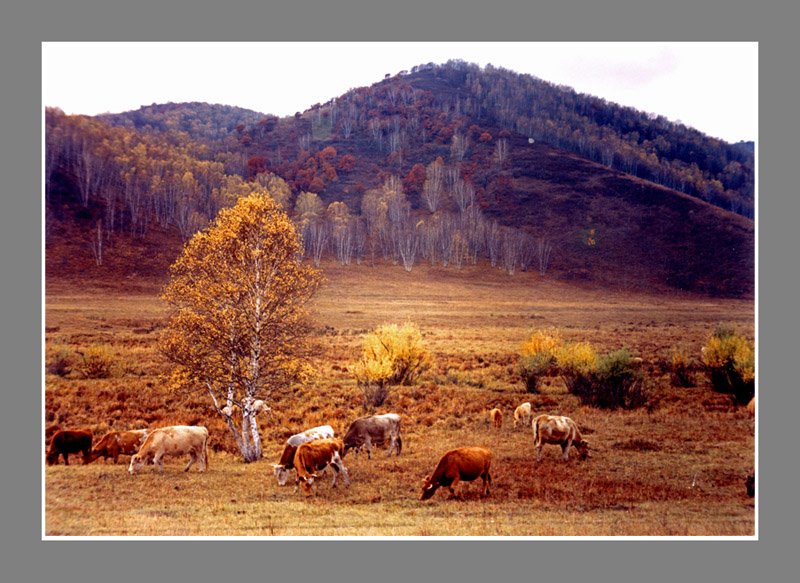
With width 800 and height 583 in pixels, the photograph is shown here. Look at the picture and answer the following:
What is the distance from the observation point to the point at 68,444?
12102 millimetres

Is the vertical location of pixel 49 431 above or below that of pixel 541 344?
below

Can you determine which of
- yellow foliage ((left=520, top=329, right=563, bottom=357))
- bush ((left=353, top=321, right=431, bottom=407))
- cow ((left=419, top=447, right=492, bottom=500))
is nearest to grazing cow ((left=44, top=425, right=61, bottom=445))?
bush ((left=353, top=321, right=431, bottom=407))

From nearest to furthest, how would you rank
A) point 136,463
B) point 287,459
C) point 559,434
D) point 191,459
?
1. point 287,459
2. point 136,463
3. point 191,459
4. point 559,434

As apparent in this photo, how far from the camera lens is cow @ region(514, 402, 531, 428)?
46.3 ft

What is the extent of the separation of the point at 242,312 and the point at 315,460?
13.1 ft

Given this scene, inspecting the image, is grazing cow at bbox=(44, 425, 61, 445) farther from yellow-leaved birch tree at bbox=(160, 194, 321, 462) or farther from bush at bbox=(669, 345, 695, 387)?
bush at bbox=(669, 345, 695, 387)

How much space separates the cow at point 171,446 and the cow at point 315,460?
2.48 m

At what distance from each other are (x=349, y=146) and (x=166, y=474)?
10.2 m

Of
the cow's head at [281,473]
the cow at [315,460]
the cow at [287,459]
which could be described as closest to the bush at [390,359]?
the cow at [287,459]

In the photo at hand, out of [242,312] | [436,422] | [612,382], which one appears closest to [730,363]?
[612,382]

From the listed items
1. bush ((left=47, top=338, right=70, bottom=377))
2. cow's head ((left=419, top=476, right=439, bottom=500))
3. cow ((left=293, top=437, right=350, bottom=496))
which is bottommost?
cow's head ((left=419, top=476, right=439, bottom=500))

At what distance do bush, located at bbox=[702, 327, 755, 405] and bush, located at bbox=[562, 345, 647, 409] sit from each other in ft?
6.47

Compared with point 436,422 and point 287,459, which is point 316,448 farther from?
point 436,422

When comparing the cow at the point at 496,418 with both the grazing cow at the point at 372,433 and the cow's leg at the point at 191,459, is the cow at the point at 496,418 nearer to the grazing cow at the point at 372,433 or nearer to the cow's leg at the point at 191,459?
the grazing cow at the point at 372,433
